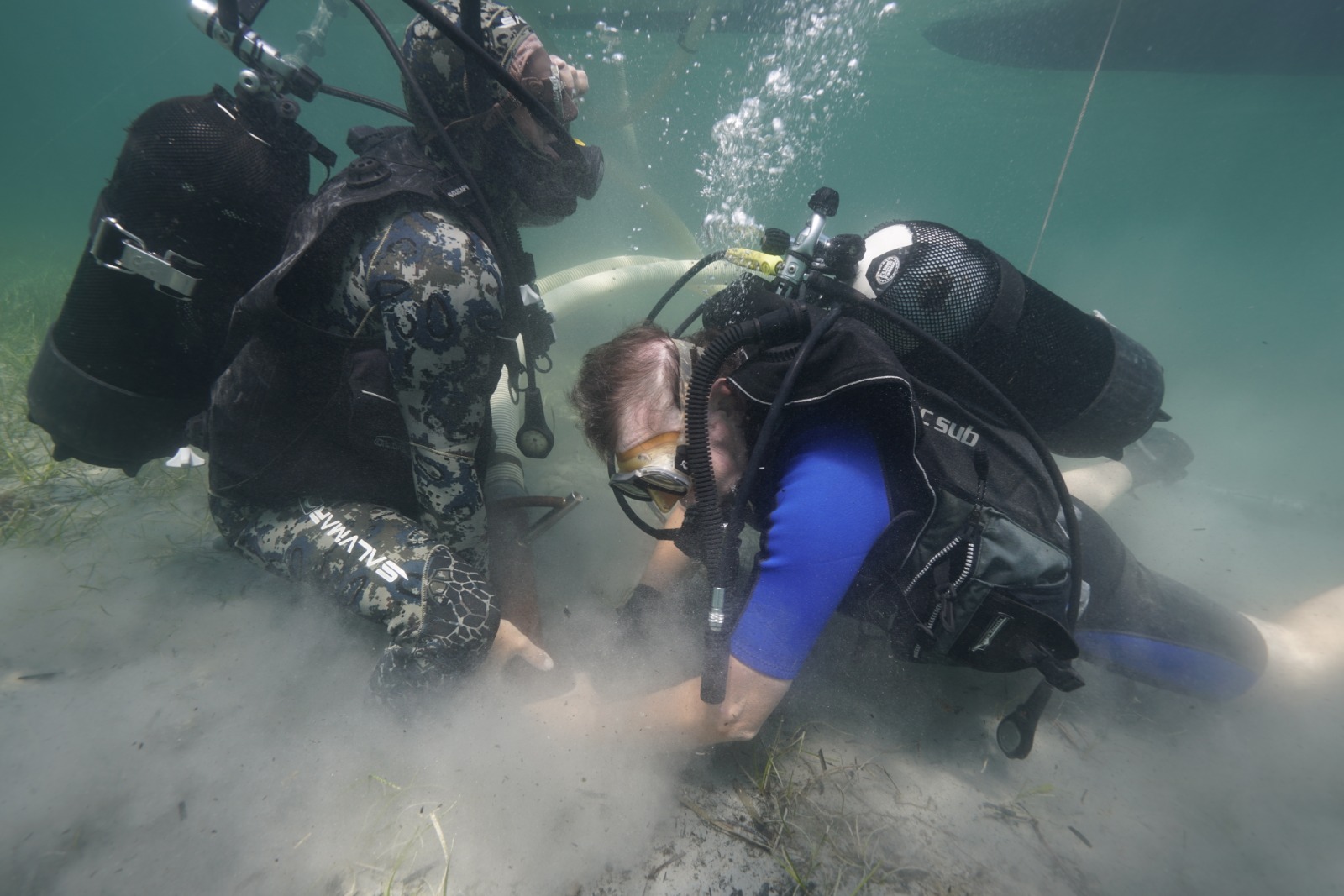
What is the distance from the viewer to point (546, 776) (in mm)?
2178

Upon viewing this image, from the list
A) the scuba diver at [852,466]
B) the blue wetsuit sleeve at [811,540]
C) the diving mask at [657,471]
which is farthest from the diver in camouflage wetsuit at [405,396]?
the blue wetsuit sleeve at [811,540]

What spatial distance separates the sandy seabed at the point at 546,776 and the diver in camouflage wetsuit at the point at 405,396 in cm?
43

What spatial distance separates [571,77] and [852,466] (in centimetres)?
236

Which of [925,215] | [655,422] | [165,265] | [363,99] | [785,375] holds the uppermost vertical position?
[363,99]

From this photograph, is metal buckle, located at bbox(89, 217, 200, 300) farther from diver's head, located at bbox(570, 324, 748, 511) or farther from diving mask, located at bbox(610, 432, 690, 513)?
diving mask, located at bbox(610, 432, 690, 513)

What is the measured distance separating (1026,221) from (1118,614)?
100467mm

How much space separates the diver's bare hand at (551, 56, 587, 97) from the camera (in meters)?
2.58

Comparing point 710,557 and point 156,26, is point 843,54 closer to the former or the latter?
point 710,557

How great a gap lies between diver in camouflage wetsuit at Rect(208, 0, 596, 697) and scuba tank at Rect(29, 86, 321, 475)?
1.00 ft

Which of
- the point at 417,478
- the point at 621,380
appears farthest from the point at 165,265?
the point at 621,380

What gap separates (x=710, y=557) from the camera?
5.51ft

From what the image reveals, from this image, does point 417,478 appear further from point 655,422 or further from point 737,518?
point 737,518

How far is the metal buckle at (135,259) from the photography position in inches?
85.4

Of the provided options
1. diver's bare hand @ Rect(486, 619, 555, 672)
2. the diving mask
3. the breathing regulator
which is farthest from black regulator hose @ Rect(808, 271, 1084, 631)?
diver's bare hand @ Rect(486, 619, 555, 672)
